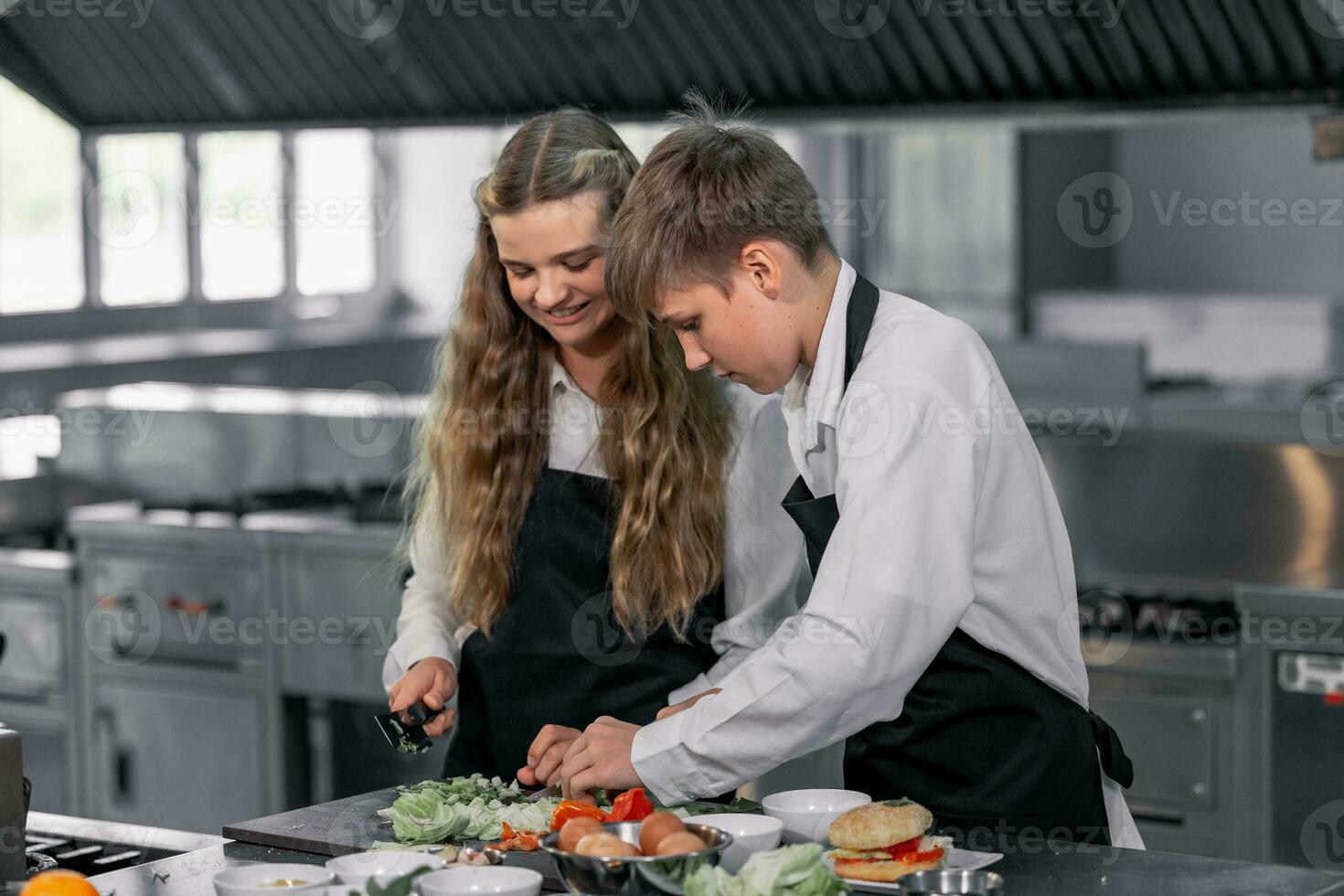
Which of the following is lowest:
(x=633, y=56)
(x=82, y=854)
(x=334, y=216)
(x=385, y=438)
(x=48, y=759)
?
(x=48, y=759)

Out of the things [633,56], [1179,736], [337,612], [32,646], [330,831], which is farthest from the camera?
[32,646]

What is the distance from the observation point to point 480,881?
1.47m

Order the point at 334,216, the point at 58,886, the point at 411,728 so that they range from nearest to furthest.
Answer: the point at 58,886
the point at 411,728
the point at 334,216

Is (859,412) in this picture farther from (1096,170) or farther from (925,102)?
(1096,170)

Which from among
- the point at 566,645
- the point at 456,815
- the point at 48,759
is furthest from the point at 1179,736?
the point at 48,759

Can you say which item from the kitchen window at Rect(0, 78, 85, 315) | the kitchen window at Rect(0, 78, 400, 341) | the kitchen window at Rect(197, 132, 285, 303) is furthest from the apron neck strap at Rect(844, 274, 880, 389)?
the kitchen window at Rect(197, 132, 285, 303)

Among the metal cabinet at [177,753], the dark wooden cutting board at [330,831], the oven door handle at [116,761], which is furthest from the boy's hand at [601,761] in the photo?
the oven door handle at [116,761]

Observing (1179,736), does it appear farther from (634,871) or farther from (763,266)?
(634,871)

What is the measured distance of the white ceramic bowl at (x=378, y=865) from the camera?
1.53 meters

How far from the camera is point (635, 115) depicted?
8.77ft

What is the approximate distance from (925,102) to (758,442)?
0.64 m

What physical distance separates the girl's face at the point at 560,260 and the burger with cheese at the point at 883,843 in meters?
0.74

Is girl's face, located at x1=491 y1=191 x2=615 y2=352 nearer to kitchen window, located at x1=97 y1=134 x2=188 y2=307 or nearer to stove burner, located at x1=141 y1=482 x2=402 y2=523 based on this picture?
stove burner, located at x1=141 y1=482 x2=402 y2=523

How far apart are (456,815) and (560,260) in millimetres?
665
